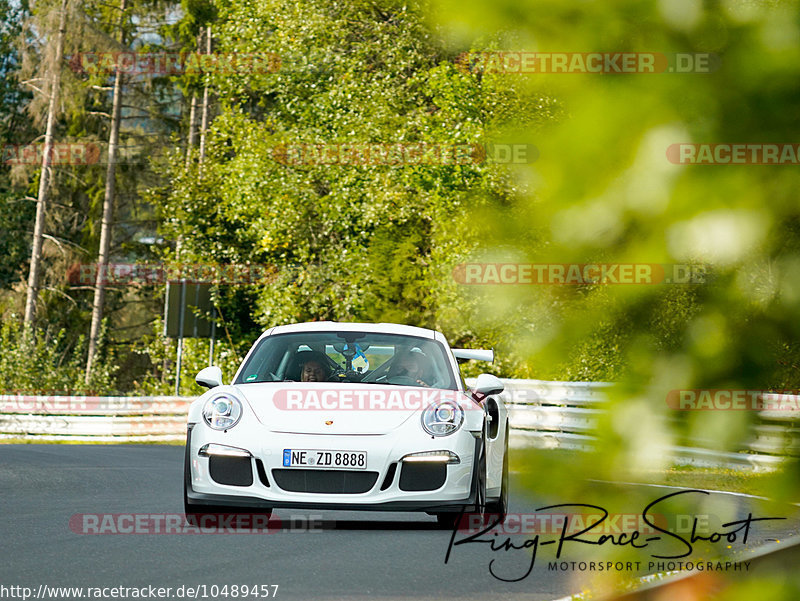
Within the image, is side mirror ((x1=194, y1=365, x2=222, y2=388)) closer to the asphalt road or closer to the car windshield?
the car windshield

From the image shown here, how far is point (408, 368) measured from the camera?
936cm

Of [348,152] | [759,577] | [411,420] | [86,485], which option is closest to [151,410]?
[348,152]

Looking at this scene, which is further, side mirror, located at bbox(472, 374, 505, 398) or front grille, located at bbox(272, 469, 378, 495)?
side mirror, located at bbox(472, 374, 505, 398)

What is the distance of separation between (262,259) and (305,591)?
27499 millimetres

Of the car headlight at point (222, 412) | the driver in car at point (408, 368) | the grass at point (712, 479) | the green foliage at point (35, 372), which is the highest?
the grass at point (712, 479)

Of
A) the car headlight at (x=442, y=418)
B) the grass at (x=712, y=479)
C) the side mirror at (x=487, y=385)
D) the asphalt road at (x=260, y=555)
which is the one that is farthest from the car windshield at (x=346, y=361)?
the grass at (x=712, y=479)

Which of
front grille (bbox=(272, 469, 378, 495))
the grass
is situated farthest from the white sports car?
the grass

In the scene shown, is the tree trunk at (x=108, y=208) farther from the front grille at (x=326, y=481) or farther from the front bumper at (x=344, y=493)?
the front grille at (x=326, y=481)

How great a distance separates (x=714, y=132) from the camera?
136 centimetres

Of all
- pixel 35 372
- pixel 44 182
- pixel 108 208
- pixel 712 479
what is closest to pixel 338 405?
pixel 712 479

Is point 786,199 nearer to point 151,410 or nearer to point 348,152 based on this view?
point 151,410

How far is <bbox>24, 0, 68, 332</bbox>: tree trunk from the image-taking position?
4503 cm

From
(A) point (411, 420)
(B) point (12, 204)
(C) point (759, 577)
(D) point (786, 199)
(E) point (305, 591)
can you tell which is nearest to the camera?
(D) point (786, 199)

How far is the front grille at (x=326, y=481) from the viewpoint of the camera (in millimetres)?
8266
